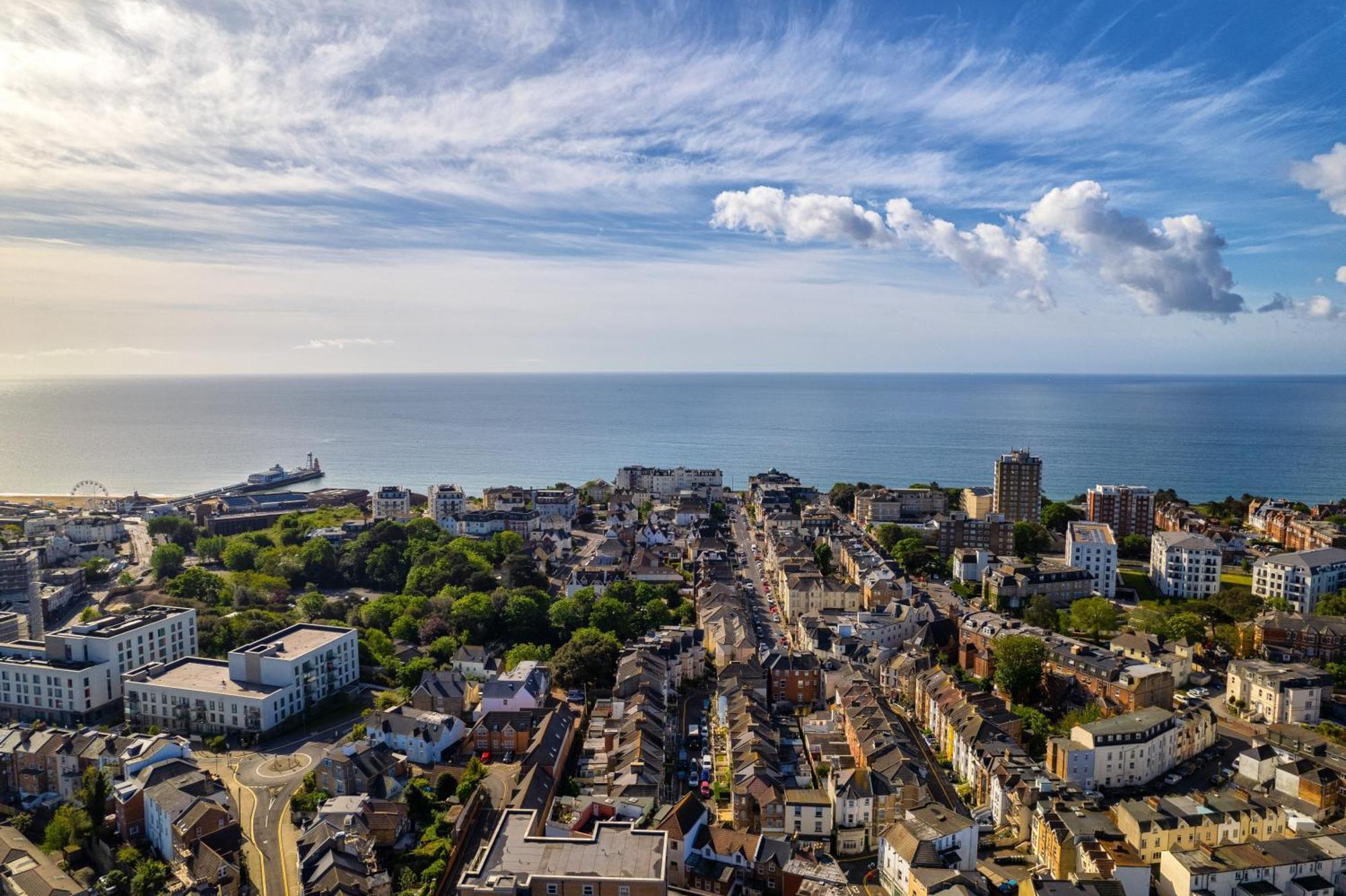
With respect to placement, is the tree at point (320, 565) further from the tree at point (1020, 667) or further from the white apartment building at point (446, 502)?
the tree at point (1020, 667)

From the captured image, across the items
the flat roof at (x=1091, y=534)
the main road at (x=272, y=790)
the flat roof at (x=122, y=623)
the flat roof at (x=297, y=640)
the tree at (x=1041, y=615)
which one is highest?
the flat roof at (x=1091, y=534)

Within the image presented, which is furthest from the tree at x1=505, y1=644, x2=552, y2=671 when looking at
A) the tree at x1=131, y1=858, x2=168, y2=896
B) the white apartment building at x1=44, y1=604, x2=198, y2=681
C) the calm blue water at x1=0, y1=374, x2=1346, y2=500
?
the calm blue water at x1=0, y1=374, x2=1346, y2=500

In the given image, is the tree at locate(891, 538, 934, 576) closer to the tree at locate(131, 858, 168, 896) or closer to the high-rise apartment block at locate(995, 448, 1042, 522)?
the high-rise apartment block at locate(995, 448, 1042, 522)

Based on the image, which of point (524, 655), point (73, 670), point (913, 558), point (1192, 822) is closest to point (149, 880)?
point (73, 670)

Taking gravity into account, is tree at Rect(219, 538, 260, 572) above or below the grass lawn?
above

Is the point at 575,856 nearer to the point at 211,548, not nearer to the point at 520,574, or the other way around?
the point at 520,574

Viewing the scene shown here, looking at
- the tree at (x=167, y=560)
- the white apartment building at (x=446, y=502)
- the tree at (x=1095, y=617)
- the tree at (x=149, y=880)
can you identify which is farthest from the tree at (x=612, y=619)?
the white apartment building at (x=446, y=502)

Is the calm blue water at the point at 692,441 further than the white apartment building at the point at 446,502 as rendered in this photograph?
Yes
